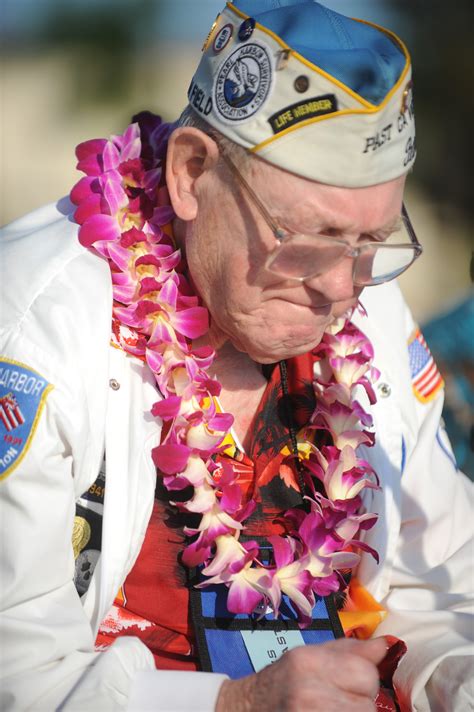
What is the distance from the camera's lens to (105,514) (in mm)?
1758

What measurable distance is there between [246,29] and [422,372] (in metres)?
1.03

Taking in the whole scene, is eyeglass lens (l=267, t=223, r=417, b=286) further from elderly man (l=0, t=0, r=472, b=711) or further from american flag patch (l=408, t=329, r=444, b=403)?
american flag patch (l=408, t=329, r=444, b=403)

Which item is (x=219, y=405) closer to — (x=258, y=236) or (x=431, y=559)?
(x=258, y=236)

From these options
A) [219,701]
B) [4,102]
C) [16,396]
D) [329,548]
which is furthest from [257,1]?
[4,102]

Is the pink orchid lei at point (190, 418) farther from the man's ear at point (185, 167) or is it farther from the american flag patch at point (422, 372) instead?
the american flag patch at point (422, 372)

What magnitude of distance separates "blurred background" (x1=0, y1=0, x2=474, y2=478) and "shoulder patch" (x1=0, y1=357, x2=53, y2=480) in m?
3.58

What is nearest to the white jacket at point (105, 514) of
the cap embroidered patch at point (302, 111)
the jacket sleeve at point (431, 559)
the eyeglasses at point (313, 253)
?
the jacket sleeve at point (431, 559)

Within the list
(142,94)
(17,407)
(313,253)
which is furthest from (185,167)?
(142,94)

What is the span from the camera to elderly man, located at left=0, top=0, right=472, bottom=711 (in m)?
1.60

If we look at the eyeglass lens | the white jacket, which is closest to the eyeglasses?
the eyeglass lens

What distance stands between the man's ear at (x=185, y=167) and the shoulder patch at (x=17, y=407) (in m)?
0.49

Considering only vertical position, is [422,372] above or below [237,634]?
above

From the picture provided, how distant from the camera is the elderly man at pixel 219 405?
1.60m

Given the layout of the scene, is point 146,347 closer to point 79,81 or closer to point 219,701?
point 219,701
